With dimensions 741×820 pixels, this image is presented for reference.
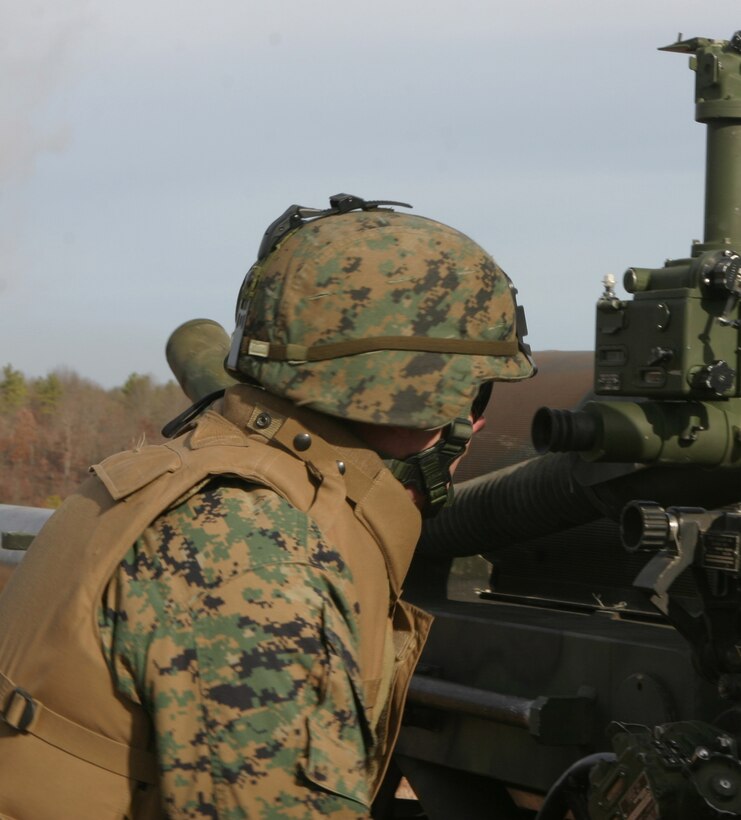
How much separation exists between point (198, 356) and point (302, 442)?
2.61 metres

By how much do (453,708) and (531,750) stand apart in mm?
347

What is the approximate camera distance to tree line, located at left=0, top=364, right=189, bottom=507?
59.1 feet

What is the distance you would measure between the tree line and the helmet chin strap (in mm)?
14233

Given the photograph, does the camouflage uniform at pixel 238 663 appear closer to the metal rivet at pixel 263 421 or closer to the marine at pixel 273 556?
the marine at pixel 273 556

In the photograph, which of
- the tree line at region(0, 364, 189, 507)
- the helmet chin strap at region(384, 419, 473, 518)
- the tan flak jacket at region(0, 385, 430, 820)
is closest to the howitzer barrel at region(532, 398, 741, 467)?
the helmet chin strap at region(384, 419, 473, 518)

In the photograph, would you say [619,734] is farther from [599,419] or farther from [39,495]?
[39,495]

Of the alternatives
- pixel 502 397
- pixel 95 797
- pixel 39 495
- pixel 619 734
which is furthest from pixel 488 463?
pixel 39 495

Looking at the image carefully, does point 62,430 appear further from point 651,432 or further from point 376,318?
point 376,318

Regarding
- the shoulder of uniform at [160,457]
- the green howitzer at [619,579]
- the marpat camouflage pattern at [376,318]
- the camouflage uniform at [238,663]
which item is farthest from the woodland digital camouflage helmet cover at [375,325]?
the green howitzer at [619,579]

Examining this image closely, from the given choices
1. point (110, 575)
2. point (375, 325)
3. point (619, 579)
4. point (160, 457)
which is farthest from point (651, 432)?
point (110, 575)

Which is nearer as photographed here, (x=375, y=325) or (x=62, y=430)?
(x=375, y=325)

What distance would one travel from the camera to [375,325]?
2.36 metres

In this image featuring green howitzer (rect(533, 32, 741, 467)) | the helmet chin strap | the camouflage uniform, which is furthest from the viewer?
green howitzer (rect(533, 32, 741, 467))

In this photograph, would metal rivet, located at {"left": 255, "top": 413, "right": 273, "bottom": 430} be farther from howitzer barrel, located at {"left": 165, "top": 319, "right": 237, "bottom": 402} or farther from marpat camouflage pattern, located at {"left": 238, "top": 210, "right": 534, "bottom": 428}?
howitzer barrel, located at {"left": 165, "top": 319, "right": 237, "bottom": 402}
